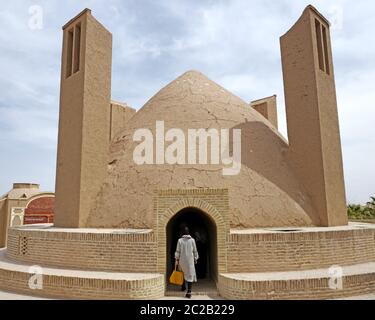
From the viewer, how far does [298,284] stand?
519 centimetres

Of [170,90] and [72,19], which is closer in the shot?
[72,19]

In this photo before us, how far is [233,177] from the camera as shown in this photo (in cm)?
777

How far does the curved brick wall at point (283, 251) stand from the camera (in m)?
5.92

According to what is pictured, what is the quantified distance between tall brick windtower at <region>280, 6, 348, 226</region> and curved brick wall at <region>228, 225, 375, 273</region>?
1.68 metres

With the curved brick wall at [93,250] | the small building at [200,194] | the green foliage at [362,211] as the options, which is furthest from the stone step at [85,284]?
the green foliage at [362,211]

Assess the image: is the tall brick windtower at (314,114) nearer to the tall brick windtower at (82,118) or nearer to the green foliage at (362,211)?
the tall brick windtower at (82,118)

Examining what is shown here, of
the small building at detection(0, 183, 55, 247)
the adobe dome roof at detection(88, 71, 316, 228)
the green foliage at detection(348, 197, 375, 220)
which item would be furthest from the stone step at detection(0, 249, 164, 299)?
the green foliage at detection(348, 197, 375, 220)
